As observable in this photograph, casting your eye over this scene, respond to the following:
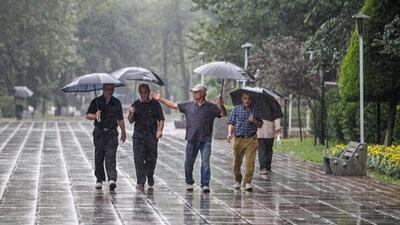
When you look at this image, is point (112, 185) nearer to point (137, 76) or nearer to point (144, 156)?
point (144, 156)

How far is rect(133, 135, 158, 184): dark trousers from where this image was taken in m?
15.9

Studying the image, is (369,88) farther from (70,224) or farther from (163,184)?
(70,224)

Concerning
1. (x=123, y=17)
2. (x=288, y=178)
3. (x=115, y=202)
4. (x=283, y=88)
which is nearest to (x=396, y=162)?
(x=288, y=178)

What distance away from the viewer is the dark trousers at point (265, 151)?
19.9 m

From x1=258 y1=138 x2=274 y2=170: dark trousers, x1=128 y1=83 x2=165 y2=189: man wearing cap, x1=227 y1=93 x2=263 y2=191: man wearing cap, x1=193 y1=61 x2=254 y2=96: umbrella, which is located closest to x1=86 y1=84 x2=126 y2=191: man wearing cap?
x1=128 y1=83 x2=165 y2=189: man wearing cap

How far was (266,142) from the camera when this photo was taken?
65.3ft

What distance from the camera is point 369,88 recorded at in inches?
907

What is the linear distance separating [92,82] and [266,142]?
515cm

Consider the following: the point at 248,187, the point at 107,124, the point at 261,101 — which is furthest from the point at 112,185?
the point at 261,101

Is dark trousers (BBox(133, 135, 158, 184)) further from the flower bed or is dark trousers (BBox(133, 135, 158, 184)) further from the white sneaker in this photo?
the flower bed

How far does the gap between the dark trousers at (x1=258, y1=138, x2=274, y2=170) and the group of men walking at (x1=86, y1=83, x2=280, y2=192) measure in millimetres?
3842

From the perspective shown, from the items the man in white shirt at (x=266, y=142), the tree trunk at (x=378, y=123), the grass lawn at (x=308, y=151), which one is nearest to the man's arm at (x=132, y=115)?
the man in white shirt at (x=266, y=142)

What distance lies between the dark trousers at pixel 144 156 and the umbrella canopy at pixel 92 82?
101cm

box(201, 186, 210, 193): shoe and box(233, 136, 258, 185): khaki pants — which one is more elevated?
box(233, 136, 258, 185): khaki pants
